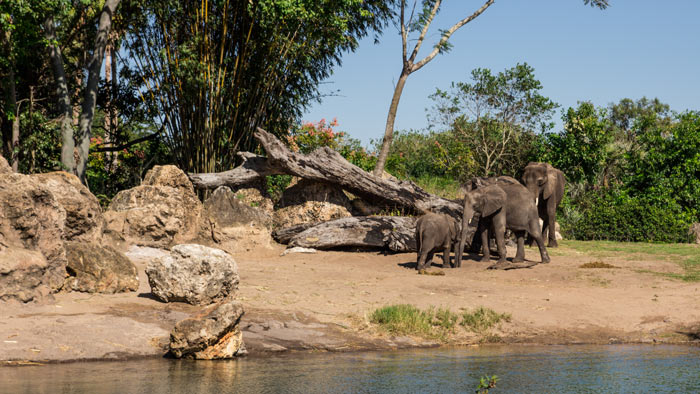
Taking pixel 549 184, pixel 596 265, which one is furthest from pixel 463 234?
pixel 549 184

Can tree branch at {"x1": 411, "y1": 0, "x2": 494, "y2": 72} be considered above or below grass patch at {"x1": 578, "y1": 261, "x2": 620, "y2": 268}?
above

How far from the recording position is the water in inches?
255

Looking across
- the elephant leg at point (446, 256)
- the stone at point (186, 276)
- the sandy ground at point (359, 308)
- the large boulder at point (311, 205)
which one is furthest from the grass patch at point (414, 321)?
the large boulder at point (311, 205)

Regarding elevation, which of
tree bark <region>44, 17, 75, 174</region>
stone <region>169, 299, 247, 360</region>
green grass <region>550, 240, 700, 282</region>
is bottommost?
stone <region>169, 299, 247, 360</region>

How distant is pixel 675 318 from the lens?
10352 mm

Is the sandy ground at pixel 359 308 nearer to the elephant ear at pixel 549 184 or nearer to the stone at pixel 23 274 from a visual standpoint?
the stone at pixel 23 274

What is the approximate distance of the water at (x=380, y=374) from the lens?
21.3ft

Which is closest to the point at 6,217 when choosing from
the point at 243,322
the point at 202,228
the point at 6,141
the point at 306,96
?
the point at 243,322

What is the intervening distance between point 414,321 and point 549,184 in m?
9.27

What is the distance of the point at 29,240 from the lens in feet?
31.3

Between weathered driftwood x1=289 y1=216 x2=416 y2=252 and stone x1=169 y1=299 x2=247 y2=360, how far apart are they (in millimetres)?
8877

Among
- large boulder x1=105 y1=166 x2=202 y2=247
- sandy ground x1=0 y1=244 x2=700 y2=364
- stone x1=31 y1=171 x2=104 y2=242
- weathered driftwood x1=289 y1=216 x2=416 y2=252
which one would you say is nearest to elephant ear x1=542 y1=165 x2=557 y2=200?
sandy ground x1=0 y1=244 x2=700 y2=364

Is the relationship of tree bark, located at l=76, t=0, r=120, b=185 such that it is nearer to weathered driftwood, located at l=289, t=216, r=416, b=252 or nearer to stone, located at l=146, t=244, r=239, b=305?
weathered driftwood, located at l=289, t=216, r=416, b=252

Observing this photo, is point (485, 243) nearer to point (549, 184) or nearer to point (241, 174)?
point (549, 184)
